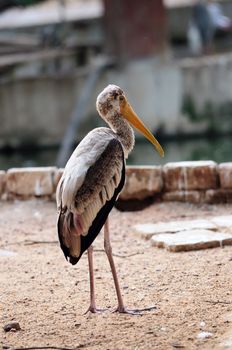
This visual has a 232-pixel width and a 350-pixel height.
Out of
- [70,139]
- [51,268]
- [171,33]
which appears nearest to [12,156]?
[70,139]

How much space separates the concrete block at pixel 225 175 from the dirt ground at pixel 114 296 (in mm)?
1140

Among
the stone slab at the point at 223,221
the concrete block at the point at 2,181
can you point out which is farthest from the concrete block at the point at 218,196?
the concrete block at the point at 2,181

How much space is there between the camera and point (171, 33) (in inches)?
1142

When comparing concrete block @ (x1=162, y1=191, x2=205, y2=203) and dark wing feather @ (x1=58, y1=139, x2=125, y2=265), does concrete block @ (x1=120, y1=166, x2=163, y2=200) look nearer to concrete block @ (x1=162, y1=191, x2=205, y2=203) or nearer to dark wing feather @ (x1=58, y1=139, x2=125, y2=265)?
concrete block @ (x1=162, y1=191, x2=205, y2=203)

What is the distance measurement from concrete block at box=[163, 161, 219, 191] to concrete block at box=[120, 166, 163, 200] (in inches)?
3.6

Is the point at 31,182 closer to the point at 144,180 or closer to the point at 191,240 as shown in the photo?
the point at 144,180

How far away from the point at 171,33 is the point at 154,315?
23694 mm

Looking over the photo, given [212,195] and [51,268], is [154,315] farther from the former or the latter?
[212,195]

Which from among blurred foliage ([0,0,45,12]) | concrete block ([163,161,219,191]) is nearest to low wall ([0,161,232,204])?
concrete block ([163,161,219,191])

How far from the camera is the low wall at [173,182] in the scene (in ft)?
31.2

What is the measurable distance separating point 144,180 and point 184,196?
0.43m

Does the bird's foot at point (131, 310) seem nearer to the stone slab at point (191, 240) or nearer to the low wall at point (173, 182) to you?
the stone slab at point (191, 240)

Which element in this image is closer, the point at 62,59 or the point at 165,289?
the point at 165,289

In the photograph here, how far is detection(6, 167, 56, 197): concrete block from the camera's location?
988cm
